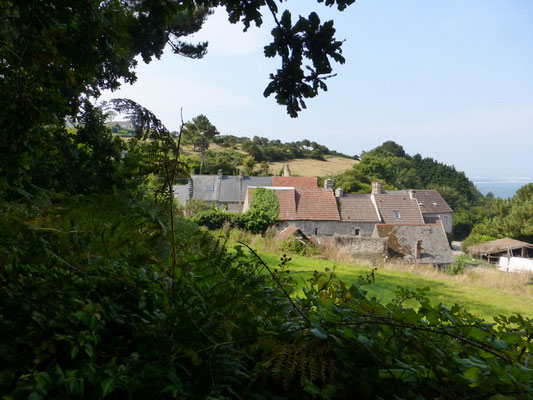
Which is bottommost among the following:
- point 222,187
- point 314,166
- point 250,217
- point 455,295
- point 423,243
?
point 455,295

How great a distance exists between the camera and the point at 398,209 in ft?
116

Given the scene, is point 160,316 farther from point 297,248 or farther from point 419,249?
point 419,249

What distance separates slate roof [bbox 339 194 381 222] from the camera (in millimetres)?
31820

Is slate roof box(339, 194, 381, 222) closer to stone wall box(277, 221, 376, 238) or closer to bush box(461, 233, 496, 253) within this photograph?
stone wall box(277, 221, 376, 238)

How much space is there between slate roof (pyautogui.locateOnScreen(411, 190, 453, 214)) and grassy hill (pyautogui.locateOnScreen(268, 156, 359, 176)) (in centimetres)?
1352

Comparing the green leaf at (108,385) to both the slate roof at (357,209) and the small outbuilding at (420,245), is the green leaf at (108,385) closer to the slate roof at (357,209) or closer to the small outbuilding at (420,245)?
the small outbuilding at (420,245)

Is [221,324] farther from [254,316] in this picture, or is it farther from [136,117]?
[136,117]

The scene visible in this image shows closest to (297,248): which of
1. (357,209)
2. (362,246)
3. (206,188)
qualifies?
(362,246)

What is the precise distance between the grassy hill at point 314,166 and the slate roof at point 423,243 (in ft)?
110

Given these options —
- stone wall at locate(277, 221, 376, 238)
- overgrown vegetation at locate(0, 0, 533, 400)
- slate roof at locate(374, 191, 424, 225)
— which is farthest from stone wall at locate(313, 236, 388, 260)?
overgrown vegetation at locate(0, 0, 533, 400)

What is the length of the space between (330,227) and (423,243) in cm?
909

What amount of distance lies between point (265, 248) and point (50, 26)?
1312 cm

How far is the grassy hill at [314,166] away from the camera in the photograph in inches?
2259

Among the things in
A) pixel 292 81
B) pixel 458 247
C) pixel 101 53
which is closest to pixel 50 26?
pixel 101 53
